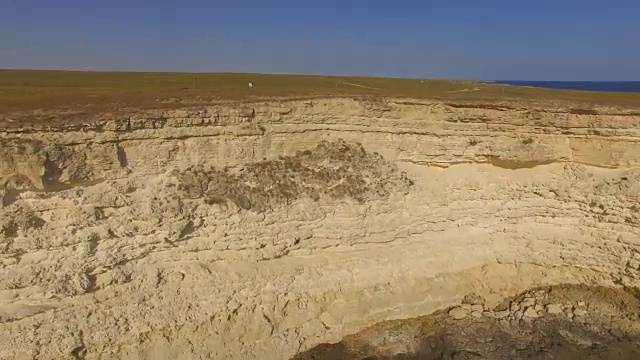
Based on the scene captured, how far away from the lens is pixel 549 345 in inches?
492

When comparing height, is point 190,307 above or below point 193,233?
below

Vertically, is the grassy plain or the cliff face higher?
the grassy plain

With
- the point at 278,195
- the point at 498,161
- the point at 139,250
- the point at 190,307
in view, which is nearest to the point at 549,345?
the point at 498,161

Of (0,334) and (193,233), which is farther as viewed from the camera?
(193,233)

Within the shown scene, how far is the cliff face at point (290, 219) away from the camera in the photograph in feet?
34.0

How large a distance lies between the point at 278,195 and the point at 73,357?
6.05 m

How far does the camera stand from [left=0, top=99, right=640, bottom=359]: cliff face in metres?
10.4

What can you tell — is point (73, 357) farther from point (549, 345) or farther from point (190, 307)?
point (549, 345)

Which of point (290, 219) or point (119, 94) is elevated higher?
point (119, 94)

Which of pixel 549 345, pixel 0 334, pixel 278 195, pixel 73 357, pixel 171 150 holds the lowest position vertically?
pixel 549 345

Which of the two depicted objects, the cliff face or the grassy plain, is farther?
the grassy plain

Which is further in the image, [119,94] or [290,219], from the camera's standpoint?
[119,94]

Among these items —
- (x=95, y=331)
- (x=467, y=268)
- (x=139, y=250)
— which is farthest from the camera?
(x=467, y=268)

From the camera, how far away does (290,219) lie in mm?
12797
